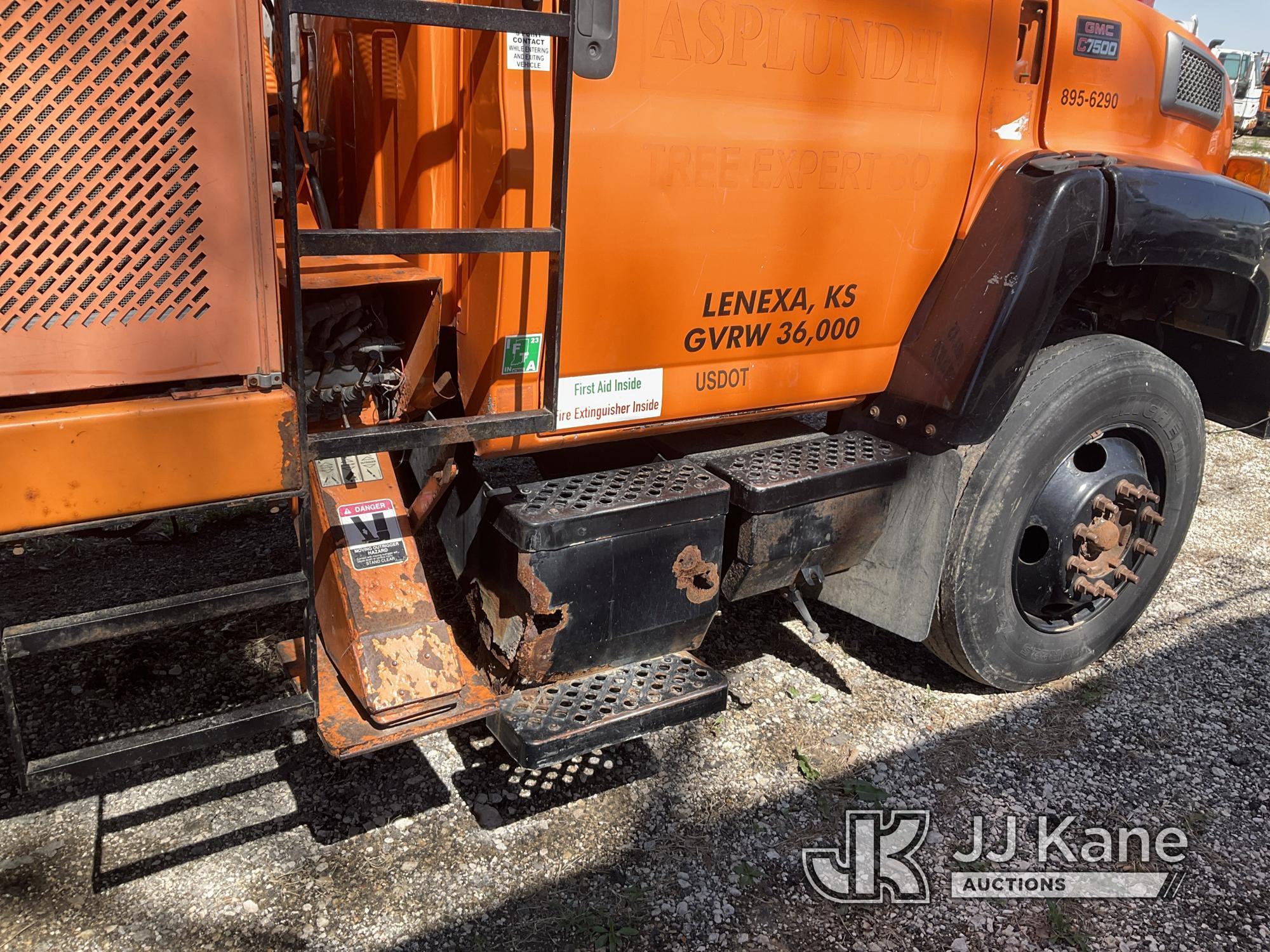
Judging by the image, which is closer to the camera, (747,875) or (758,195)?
(758,195)

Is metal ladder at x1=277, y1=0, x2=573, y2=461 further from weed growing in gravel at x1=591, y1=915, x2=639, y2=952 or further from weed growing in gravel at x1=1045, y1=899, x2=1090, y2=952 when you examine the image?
weed growing in gravel at x1=1045, y1=899, x2=1090, y2=952

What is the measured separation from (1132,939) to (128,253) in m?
2.66

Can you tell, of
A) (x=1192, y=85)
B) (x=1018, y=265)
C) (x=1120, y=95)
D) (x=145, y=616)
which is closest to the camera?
(x=145, y=616)

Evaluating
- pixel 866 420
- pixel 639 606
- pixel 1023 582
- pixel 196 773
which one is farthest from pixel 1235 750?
pixel 196 773

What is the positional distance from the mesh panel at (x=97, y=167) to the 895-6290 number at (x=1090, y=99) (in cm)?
243

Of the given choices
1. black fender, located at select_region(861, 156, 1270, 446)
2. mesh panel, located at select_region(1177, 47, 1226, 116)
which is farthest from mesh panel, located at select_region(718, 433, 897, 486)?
mesh panel, located at select_region(1177, 47, 1226, 116)

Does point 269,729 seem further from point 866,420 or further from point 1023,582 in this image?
point 1023,582

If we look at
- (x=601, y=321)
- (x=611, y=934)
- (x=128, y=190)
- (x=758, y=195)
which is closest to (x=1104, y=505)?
(x=758, y=195)

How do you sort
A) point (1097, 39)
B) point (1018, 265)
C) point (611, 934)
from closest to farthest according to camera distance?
point (611, 934)
point (1018, 265)
point (1097, 39)

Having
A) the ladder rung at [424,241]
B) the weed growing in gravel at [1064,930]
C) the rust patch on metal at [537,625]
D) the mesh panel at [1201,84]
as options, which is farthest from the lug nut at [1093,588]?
the ladder rung at [424,241]

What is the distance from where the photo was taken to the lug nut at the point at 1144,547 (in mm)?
3457

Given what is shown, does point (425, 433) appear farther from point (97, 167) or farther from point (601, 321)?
point (97, 167)

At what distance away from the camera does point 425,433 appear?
212 centimetres

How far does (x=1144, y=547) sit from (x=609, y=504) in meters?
2.00
